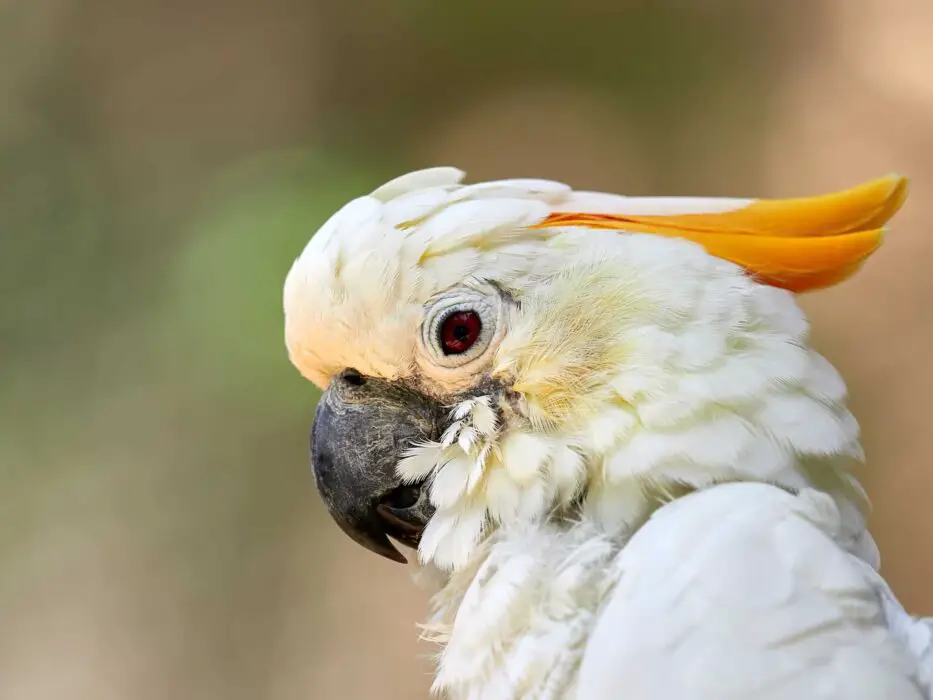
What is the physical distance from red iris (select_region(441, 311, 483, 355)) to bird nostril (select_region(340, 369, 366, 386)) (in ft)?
0.49

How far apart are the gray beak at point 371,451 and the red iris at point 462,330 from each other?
0.29 ft

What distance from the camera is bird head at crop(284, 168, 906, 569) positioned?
0.90 m

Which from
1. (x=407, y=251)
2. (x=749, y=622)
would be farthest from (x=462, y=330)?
(x=749, y=622)

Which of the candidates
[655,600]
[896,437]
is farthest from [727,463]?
[896,437]

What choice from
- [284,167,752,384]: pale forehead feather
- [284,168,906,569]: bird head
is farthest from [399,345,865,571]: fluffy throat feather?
[284,167,752,384]: pale forehead feather

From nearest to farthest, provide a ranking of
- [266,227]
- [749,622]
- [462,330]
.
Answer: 1. [749,622]
2. [462,330]
3. [266,227]

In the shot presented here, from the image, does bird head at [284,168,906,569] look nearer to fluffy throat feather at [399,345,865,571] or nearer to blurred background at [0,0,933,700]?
fluffy throat feather at [399,345,865,571]

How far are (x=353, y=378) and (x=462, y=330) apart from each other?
187 millimetres

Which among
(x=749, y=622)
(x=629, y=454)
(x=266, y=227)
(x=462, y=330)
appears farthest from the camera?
(x=266, y=227)

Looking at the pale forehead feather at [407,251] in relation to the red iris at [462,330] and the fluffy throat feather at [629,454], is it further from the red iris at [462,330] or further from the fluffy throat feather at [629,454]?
the fluffy throat feather at [629,454]

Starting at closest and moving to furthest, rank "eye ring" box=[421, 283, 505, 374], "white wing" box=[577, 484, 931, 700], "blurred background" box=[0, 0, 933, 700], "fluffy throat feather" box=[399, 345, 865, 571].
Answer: "white wing" box=[577, 484, 931, 700] → "fluffy throat feather" box=[399, 345, 865, 571] → "eye ring" box=[421, 283, 505, 374] → "blurred background" box=[0, 0, 933, 700]

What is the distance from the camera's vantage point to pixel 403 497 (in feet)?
3.45

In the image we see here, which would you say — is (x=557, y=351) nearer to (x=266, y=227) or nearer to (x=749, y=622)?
(x=749, y=622)

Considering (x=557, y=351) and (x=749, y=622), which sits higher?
(x=557, y=351)
